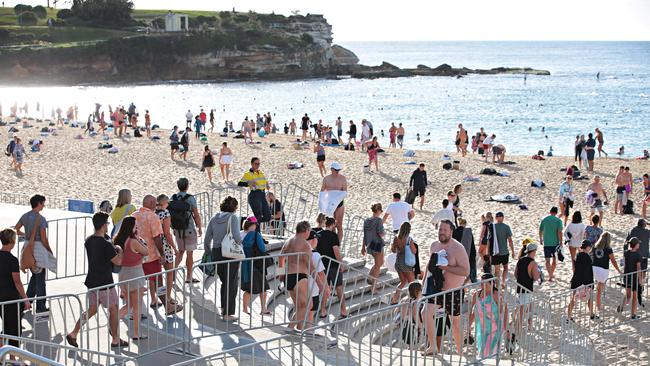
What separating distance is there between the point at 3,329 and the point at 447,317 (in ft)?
14.5

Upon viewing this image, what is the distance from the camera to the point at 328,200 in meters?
14.0

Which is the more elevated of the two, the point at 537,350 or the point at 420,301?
the point at 420,301

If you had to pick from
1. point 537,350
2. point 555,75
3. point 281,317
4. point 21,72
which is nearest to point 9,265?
point 281,317

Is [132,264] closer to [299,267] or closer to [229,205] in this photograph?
[229,205]

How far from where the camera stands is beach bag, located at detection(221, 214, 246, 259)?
9766 mm

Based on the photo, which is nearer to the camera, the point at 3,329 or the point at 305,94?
the point at 3,329

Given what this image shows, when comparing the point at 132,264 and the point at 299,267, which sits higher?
the point at 132,264

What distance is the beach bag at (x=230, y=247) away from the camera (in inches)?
384

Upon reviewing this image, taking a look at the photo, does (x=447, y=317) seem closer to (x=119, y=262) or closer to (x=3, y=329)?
(x=119, y=262)

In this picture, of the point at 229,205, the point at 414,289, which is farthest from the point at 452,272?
the point at 229,205

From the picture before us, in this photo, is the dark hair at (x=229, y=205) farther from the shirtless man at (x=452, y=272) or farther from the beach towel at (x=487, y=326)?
the beach towel at (x=487, y=326)

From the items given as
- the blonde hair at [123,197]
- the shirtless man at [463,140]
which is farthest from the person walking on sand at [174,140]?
the blonde hair at [123,197]

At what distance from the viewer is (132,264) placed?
8.96 m

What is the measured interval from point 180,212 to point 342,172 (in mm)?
16566
